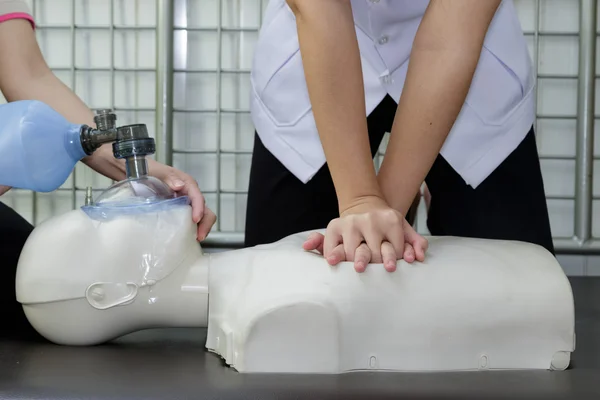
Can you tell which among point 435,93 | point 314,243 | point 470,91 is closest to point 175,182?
Answer: point 314,243

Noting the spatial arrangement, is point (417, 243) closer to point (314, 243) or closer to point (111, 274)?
point (314, 243)

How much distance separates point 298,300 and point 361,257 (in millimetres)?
82

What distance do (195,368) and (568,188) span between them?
148 centimetres

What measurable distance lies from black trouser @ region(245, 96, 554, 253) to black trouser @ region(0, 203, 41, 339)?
368 mm

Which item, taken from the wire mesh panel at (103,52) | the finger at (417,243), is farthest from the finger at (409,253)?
the wire mesh panel at (103,52)

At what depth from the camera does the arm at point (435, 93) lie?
84cm

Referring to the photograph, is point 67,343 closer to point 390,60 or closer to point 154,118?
point 390,60

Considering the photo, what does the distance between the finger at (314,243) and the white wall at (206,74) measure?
3.56ft

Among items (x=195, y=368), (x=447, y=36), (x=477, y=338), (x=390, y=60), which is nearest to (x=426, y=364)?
(x=477, y=338)

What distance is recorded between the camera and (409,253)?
0.72 metres

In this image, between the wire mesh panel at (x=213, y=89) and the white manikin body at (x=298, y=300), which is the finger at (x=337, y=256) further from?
the wire mesh panel at (x=213, y=89)

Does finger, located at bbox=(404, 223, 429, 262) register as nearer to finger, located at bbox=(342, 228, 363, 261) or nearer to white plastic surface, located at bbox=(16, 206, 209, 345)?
finger, located at bbox=(342, 228, 363, 261)

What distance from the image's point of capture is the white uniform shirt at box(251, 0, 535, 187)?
1.03 metres

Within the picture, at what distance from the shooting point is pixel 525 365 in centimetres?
70
